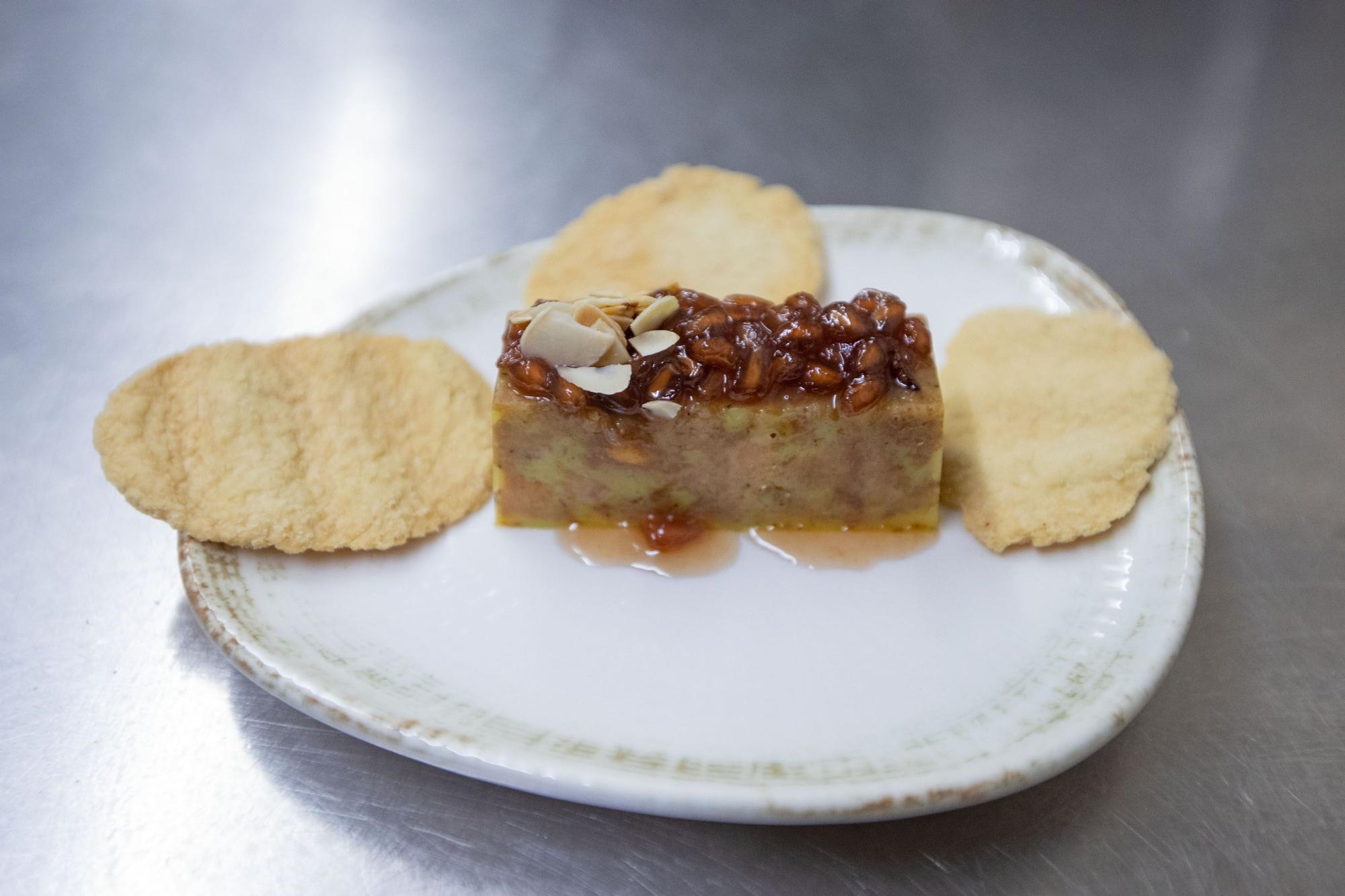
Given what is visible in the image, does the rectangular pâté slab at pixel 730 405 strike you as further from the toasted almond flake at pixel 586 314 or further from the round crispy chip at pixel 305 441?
the round crispy chip at pixel 305 441

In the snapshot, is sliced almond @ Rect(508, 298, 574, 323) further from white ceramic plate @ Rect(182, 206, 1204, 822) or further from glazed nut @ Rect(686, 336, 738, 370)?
white ceramic plate @ Rect(182, 206, 1204, 822)

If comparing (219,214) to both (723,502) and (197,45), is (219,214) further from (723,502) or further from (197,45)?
(723,502)

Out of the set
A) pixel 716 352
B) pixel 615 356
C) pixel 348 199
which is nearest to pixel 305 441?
pixel 615 356

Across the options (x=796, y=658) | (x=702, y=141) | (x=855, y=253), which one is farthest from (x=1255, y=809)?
(x=702, y=141)

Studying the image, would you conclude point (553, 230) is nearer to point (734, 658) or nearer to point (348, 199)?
point (348, 199)

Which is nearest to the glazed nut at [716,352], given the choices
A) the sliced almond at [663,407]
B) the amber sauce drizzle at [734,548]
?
the sliced almond at [663,407]

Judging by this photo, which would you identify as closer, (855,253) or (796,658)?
(796,658)

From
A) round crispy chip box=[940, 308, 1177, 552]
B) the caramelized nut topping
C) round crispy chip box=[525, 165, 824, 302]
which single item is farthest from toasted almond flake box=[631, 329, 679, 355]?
round crispy chip box=[940, 308, 1177, 552]
